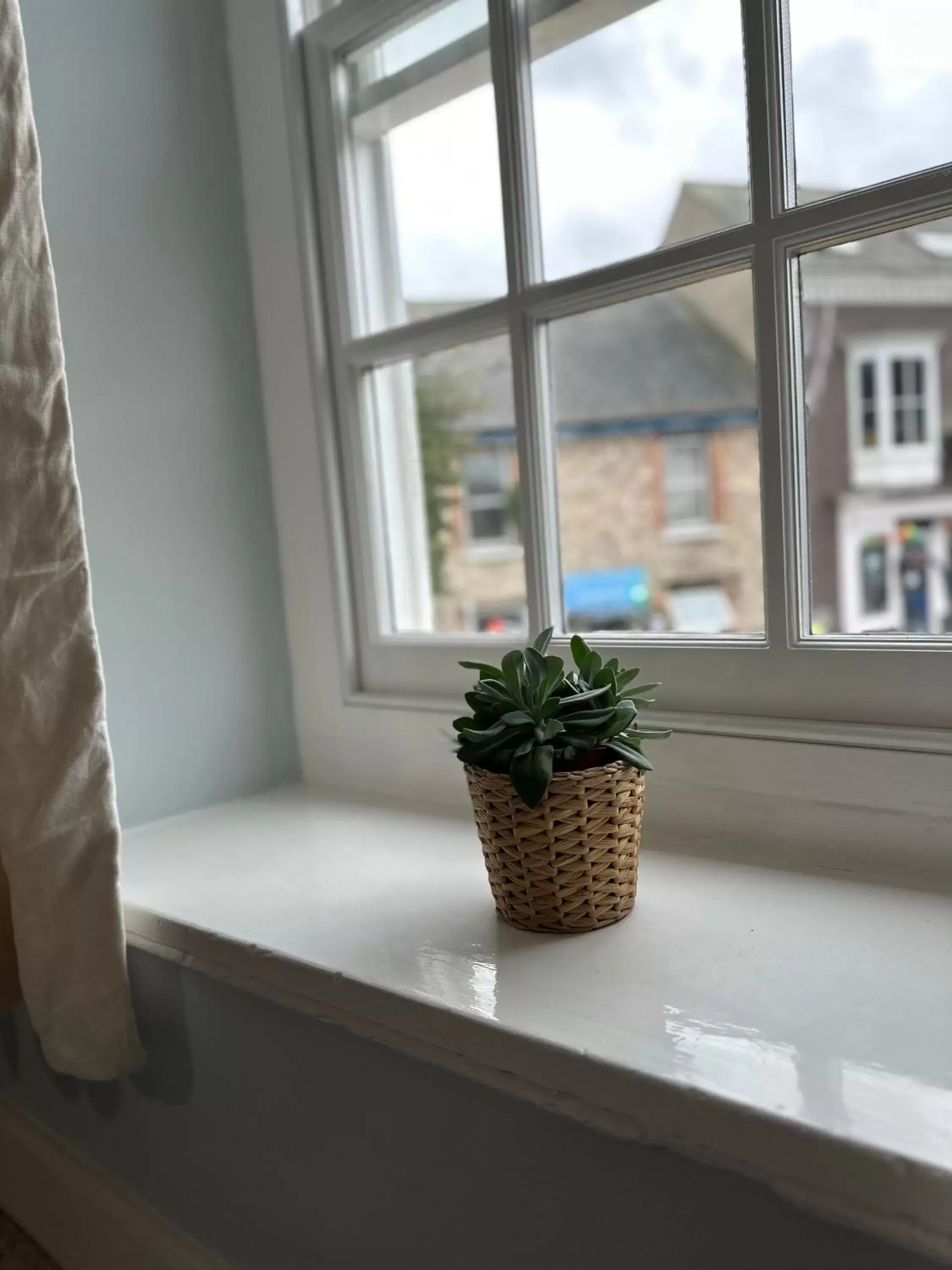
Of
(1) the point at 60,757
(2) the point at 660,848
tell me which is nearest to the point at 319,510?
(1) the point at 60,757

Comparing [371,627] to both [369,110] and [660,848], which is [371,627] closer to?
[660,848]

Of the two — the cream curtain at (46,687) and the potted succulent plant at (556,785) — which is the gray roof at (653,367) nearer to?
the cream curtain at (46,687)

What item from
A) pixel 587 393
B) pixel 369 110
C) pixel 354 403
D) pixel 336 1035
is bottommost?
pixel 336 1035

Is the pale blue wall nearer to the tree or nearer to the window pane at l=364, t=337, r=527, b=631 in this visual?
the window pane at l=364, t=337, r=527, b=631

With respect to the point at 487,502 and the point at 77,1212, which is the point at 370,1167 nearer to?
the point at 77,1212

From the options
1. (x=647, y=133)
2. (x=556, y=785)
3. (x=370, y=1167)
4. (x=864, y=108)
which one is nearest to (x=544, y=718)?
(x=556, y=785)

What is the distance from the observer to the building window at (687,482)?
8883 mm

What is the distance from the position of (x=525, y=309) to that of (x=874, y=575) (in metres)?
8.99

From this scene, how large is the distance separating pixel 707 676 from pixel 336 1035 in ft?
1.38

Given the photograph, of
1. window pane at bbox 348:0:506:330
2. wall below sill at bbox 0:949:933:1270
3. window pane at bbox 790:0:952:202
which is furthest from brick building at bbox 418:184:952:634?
wall below sill at bbox 0:949:933:1270

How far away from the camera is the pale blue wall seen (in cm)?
98

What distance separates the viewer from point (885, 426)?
9492 millimetres

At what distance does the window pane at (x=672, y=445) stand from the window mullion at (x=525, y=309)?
754cm

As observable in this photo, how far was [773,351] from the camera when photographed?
75 centimetres
